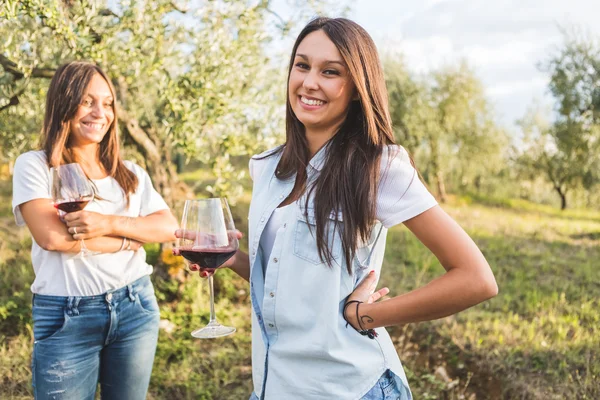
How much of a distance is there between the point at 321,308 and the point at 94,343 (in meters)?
1.41

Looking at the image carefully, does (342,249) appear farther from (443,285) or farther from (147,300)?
(147,300)

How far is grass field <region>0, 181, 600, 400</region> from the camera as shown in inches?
190

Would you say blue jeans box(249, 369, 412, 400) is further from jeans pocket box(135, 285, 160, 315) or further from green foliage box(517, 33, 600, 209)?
green foliage box(517, 33, 600, 209)

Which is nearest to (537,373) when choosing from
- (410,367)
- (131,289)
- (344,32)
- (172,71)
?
(410,367)

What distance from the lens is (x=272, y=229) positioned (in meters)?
2.09

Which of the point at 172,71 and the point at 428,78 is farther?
the point at 428,78

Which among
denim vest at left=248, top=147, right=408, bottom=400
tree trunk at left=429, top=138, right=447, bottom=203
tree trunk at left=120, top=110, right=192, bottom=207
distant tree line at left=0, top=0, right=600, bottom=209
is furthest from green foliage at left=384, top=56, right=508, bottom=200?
denim vest at left=248, top=147, right=408, bottom=400

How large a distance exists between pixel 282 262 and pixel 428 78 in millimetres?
20490

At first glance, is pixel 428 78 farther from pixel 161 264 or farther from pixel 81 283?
pixel 81 283

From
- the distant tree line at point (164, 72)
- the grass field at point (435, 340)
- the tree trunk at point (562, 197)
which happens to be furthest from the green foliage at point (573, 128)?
the distant tree line at point (164, 72)

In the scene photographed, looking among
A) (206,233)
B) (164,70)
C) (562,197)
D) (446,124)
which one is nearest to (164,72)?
Result: (164,70)

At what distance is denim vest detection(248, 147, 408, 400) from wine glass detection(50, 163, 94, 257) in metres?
1.11

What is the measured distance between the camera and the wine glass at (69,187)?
2596 millimetres

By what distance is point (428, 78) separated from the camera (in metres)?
21.2
